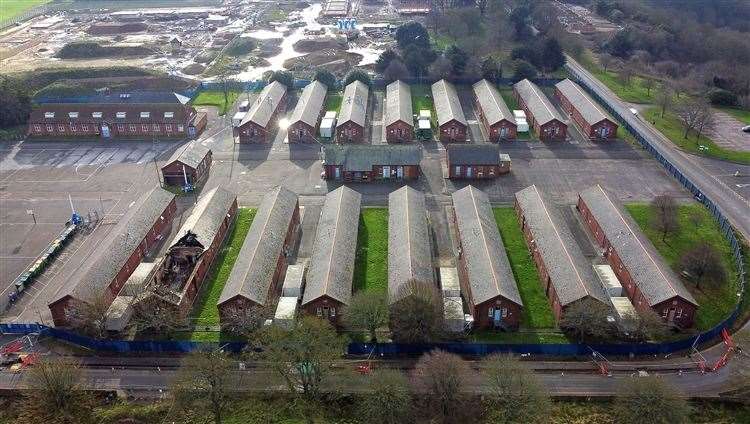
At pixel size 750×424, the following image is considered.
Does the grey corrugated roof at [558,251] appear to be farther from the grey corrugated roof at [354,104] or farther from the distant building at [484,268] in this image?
the grey corrugated roof at [354,104]

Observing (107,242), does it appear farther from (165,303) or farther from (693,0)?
(693,0)

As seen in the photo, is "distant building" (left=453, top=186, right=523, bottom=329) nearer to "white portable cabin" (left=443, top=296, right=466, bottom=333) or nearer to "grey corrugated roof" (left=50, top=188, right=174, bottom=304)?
"white portable cabin" (left=443, top=296, right=466, bottom=333)

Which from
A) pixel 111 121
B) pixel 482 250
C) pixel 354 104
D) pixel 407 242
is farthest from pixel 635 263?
pixel 111 121

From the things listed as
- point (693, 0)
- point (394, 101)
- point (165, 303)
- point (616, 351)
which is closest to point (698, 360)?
point (616, 351)

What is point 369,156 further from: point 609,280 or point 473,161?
point 609,280

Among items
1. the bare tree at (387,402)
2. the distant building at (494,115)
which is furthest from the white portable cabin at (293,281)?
the distant building at (494,115)

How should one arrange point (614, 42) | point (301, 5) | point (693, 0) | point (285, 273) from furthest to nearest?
point (301, 5) → point (693, 0) → point (614, 42) → point (285, 273)
